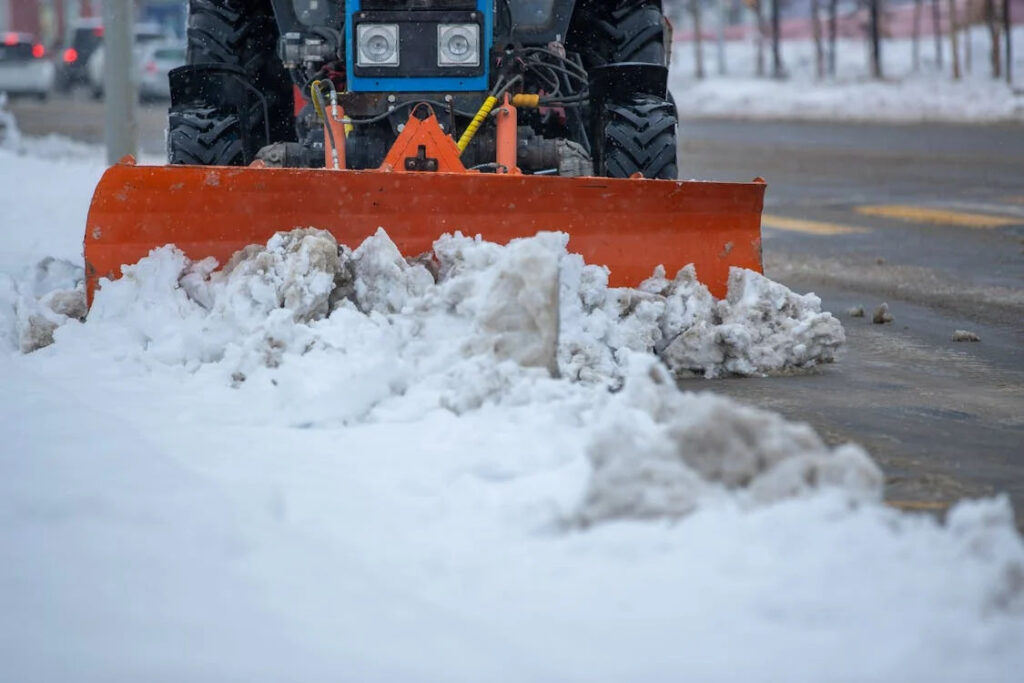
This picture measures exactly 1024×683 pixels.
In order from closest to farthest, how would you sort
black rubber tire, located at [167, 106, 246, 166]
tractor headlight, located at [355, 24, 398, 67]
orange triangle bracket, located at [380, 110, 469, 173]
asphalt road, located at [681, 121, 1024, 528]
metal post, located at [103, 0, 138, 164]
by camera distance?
1. asphalt road, located at [681, 121, 1024, 528]
2. orange triangle bracket, located at [380, 110, 469, 173]
3. tractor headlight, located at [355, 24, 398, 67]
4. black rubber tire, located at [167, 106, 246, 166]
5. metal post, located at [103, 0, 138, 164]

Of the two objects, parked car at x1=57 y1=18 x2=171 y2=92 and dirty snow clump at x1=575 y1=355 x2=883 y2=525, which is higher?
parked car at x1=57 y1=18 x2=171 y2=92

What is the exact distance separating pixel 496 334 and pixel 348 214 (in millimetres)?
1089

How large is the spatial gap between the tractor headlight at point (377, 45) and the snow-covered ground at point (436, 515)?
1.59m

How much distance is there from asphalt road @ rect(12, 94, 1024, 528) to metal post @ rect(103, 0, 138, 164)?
4.74 m

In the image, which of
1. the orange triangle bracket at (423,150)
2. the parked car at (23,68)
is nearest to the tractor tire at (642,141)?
the orange triangle bracket at (423,150)

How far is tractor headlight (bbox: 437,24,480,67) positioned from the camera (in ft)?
22.4

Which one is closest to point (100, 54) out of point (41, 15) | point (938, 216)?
point (938, 216)

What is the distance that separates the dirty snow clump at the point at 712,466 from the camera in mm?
3625

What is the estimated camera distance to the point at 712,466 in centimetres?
374

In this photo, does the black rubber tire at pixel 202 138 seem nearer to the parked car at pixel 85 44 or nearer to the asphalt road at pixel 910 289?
the asphalt road at pixel 910 289

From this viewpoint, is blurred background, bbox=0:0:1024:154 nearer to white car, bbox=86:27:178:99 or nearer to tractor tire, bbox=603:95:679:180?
white car, bbox=86:27:178:99

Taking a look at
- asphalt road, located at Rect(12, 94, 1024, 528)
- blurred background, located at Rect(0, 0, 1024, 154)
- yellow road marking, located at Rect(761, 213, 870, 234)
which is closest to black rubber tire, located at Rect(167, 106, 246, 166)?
asphalt road, located at Rect(12, 94, 1024, 528)

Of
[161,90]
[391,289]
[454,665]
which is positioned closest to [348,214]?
[391,289]

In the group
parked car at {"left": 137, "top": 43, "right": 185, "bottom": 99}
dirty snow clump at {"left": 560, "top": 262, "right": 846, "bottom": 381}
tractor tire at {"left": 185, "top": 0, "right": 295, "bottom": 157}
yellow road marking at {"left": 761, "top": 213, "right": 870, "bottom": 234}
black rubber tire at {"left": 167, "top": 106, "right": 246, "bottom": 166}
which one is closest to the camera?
dirty snow clump at {"left": 560, "top": 262, "right": 846, "bottom": 381}
